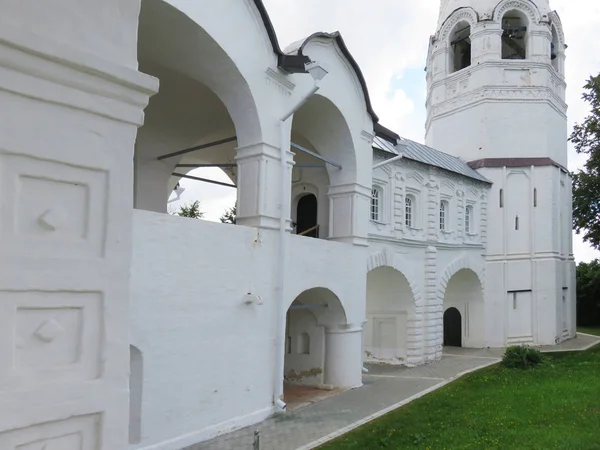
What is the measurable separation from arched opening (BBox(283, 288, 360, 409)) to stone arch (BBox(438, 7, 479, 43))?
53.2ft

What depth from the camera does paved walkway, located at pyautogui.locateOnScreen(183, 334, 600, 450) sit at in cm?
959

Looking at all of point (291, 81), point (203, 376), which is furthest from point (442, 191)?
point (203, 376)

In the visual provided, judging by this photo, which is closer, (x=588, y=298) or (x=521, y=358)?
(x=521, y=358)

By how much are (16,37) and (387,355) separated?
18.2 m

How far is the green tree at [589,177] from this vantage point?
20.5 meters

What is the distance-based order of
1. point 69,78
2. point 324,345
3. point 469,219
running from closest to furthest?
1. point 69,78
2. point 324,345
3. point 469,219

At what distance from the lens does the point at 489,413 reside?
10922 millimetres

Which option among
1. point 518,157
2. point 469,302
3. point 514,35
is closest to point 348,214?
point 469,302

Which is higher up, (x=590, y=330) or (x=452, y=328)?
(x=452, y=328)

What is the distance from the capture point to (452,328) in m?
23.9

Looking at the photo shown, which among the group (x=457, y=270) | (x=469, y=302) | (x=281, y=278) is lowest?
(x=469, y=302)

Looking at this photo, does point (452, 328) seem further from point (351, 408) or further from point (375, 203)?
point (351, 408)

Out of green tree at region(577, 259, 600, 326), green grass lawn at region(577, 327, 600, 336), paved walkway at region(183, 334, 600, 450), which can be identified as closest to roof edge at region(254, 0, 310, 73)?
paved walkway at region(183, 334, 600, 450)

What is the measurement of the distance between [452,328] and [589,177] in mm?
8172
